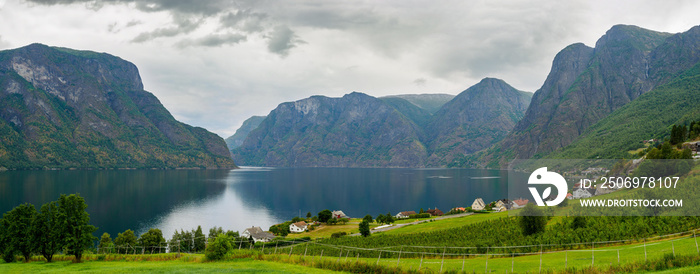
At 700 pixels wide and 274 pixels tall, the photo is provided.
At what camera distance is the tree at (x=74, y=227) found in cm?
3262

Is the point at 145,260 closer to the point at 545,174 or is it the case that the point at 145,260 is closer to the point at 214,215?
the point at 545,174

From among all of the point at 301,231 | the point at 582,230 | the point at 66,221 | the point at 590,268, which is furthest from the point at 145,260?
the point at 301,231

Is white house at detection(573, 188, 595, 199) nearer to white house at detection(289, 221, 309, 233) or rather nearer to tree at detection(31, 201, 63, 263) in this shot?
white house at detection(289, 221, 309, 233)

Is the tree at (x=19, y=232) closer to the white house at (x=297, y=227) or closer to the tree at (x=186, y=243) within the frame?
the tree at (x=186, y=243)

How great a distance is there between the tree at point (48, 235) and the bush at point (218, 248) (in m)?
14.2

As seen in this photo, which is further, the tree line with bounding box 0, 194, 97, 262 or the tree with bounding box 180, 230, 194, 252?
the tree with bounding box 180, 230, 194, 252

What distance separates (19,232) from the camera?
110 ft

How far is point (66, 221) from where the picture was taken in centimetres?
3353

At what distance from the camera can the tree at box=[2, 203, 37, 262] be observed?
33.2m

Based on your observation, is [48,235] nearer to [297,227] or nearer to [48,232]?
[48,232]

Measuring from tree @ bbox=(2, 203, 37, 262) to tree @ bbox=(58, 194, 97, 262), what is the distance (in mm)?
2948

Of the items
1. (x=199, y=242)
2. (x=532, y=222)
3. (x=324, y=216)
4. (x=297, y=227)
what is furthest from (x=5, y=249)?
(x=324, y=216)

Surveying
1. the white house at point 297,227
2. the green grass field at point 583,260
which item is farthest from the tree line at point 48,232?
the white house at point 297,227

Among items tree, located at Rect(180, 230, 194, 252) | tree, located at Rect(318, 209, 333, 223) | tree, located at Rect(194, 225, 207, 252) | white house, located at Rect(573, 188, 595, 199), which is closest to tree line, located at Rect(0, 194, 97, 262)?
tree, located at Rect(180, 230, 194, 252)
